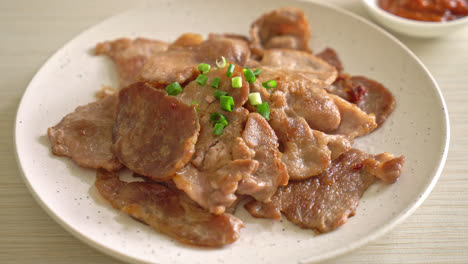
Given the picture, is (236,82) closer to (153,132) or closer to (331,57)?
(153,132)

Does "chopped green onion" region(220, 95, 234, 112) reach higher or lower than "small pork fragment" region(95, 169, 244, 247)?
higher

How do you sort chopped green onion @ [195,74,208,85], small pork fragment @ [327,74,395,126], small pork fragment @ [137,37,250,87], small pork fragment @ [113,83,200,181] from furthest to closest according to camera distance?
small pork fragment @ [327,74,395,126] → small pork fragment @ [137,37,250,87] → chopped green onion @ [195,74,208,85] → small pork fragment @ [113,83,200,181]

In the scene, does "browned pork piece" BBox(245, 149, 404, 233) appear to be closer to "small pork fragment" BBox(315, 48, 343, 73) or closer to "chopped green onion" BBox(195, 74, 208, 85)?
"chopped green onion" BBox(195, 74, 208, 85)

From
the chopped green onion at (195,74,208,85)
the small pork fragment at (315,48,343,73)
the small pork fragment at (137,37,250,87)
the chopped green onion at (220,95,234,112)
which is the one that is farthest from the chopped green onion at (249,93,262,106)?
the small pork fragment at (315,48,343,73)

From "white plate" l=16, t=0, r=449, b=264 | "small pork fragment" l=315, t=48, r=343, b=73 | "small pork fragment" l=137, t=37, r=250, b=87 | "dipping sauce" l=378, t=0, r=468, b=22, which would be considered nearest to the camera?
"white plate" l=16, t=0, r=449, b=264

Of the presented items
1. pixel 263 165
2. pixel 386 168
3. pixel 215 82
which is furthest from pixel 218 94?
pixel 386 168

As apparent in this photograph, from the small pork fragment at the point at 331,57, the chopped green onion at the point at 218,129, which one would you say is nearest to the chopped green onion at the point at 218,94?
the chopped green onion at the point at 218,129

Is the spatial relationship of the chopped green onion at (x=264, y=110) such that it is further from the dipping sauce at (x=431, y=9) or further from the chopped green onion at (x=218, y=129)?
the dipping sauce at (x=431, y=9)
